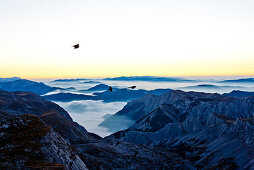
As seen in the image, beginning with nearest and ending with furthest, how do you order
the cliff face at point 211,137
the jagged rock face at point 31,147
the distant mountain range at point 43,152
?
the jagged rock face at point 31,147 → the distant mountain range at point 43,152 → the cliff face at point 211,137

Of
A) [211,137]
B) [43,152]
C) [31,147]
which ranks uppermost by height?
[31,147]

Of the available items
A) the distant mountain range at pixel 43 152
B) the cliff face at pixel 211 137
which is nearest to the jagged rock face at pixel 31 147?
the distant mountain range at pixel 43 152

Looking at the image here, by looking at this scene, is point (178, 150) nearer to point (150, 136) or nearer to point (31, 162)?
point (150, 136)

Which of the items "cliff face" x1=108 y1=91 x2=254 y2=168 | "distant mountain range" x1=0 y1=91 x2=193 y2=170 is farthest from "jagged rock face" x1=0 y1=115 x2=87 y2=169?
"cliff face" x1=108 y1=91 x2=254 y2=168

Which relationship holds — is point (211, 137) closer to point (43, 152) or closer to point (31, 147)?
point (43, 152)

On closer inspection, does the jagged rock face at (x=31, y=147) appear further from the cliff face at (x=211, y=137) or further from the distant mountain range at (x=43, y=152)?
the cliff face at (x=211, y=137)

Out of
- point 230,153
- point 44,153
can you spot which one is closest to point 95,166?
point 44,153

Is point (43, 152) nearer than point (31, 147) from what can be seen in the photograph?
No

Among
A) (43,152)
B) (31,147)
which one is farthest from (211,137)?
(31,147)
